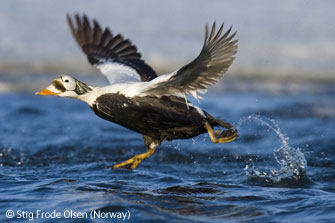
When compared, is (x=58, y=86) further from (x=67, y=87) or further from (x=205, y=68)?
(x=205, y=68)

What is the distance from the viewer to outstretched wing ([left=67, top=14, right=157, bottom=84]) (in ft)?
19.6

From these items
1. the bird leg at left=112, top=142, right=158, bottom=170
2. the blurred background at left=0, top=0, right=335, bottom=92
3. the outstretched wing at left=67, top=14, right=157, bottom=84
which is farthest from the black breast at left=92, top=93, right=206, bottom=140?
the blurred background at left=0, top=0, right=335, bottom=92

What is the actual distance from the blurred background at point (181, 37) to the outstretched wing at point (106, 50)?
5.34 m

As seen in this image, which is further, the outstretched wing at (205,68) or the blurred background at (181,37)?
the blurred background at (181,37)

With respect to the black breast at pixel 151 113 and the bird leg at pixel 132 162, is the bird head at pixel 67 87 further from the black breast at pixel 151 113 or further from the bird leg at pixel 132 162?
the bird leg at pixel 132 162

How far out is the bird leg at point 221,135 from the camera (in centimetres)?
508

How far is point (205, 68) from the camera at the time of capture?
14.5 ft

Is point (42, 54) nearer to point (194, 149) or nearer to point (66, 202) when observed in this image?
point (194, 149)

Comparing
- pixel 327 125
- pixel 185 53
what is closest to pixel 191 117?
pixel 327 125

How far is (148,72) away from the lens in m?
5.96

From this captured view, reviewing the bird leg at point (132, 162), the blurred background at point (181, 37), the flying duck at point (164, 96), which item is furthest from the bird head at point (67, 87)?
the blurred background at point (181, 37)

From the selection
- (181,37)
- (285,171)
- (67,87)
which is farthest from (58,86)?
(181,37)

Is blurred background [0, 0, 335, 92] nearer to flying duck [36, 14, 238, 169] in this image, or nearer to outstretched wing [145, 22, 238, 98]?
flying duck [36, 14, 238, 169]

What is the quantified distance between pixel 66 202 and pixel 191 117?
1.38m
